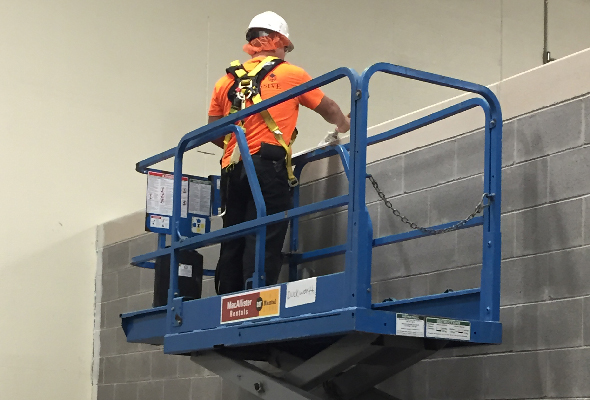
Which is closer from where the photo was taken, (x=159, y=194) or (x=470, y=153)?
(x=470, y=153)

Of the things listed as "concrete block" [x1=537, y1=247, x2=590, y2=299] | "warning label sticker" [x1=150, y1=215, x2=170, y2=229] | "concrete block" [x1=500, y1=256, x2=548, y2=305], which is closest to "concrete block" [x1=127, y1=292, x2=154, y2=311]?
"warning label sticker" [x1=150, y1=215, x2=170, y2=229]

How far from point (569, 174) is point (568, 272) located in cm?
46

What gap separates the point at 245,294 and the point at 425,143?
4.40ft

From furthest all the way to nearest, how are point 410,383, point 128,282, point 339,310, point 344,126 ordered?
point 128,282, point 344,126, point 410,383, point 339,310

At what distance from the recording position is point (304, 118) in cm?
919

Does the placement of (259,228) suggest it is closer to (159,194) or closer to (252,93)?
(252,93)

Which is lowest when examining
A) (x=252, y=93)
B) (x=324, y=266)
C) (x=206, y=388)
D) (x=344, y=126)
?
(x=206, y=388)

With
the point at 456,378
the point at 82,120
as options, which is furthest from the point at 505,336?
the point at 82,120

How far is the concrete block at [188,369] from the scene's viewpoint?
6824 mm

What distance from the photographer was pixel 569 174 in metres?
4.33

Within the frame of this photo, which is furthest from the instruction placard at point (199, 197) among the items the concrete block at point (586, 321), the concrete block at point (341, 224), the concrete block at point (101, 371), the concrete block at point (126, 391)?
the concrete block at point (101, 371)

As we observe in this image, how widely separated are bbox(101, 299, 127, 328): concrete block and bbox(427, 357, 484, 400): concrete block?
3.62 metres

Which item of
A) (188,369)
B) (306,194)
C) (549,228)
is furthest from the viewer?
(188,369)

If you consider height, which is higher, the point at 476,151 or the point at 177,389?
the point at 476,151
